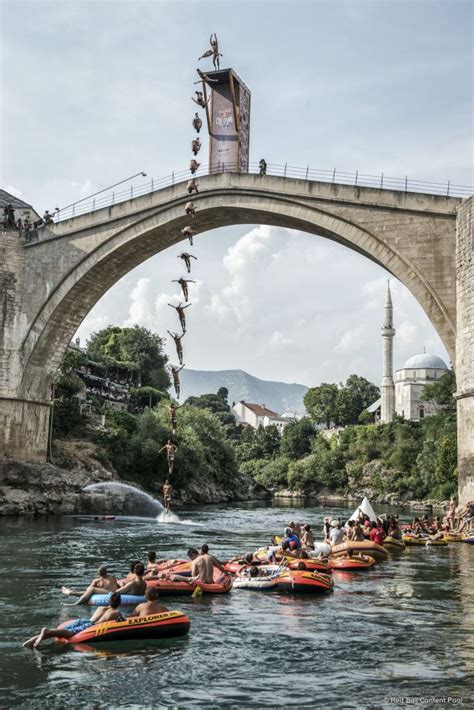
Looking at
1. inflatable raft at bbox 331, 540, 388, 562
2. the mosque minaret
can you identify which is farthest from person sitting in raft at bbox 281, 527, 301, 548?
the mosque minaret

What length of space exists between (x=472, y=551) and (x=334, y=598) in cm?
875

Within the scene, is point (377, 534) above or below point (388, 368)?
below

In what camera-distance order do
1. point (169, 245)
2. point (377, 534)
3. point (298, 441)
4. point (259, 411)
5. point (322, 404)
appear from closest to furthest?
1. point (377, 534)
2. point (169, 245)
3. point (298, 441)
4. point (322, 404)
5. point (259, 411)

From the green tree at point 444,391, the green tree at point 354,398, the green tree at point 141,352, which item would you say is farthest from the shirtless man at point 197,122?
the green tree at point 354,398

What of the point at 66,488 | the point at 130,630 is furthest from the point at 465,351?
the point at 66,488

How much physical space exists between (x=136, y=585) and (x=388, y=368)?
79799 mm

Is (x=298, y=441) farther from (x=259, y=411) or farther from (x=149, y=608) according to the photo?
(x=149, y=608)

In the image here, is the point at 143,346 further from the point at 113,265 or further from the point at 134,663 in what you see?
the point at 134,663

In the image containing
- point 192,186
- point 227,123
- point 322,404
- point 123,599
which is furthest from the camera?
point 322,404

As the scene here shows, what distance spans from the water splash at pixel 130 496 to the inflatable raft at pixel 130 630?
2297cm

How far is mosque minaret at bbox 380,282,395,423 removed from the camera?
3509 inches

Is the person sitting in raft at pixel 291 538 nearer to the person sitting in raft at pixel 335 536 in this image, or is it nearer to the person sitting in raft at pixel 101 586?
the person sitting in raft at pixel 335 536

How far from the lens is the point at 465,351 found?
24438 mm

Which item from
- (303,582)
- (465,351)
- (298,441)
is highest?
(298,441)
